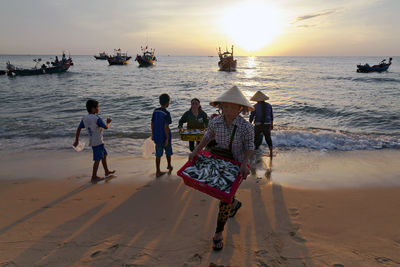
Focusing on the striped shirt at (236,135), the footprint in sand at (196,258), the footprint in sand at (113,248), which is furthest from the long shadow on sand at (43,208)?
the striped shirt at (236,135)

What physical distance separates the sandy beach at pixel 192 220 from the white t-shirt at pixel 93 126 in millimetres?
973

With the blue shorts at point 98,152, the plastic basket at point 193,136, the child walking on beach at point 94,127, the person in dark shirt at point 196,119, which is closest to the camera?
the child walking on beach at point 94,127

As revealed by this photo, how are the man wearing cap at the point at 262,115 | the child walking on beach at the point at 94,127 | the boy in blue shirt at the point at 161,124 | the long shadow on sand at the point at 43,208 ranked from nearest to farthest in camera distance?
1. the long shadow on sand at the point at 43,208
2. the child walking on beach at the point at 94,127
3. the boy in blue shirt at the point at 161,124
4. the man wearing cap at the point at 262,115

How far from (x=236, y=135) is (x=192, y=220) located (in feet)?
5.19

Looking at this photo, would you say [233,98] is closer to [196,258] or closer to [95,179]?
[196,258]

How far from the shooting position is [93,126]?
15.0ft

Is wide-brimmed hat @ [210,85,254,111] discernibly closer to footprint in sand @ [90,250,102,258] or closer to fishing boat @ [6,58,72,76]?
footprint in sand @ [90,250,102,258]

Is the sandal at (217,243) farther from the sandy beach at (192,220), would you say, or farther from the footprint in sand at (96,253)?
the footprint in sand at (96,253)

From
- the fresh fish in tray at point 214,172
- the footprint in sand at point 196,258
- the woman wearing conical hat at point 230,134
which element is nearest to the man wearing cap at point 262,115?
the woman wearing conical hat at point 230,134

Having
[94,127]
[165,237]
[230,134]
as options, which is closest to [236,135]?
[230,134]

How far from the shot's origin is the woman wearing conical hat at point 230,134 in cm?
268

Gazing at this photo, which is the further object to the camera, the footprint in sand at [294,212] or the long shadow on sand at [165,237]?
the footprint in sand at [294,212]

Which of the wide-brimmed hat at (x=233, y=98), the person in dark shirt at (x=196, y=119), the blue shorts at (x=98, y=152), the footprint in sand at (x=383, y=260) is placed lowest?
the footprint in sand at (x=383, y=260)

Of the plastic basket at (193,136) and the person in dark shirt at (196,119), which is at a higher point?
the person in dark shirt at (196,119)
